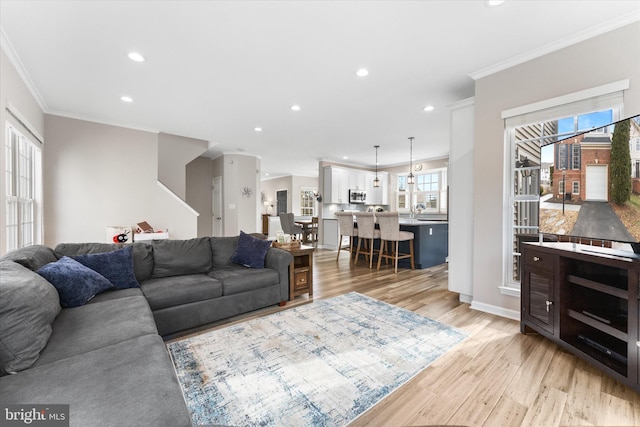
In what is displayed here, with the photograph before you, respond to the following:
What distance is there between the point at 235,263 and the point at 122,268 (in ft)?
3.68

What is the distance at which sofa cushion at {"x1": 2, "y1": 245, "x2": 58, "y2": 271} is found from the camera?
1.82 metres

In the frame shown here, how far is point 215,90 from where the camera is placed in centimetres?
335

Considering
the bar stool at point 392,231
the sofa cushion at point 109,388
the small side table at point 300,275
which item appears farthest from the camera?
the bar stool at point 392,231

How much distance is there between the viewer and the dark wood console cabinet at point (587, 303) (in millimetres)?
1585

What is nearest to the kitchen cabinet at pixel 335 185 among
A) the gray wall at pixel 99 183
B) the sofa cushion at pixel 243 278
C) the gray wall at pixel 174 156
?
the gray wall at pixel 174 156

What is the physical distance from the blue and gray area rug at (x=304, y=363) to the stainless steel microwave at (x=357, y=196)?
5447mm

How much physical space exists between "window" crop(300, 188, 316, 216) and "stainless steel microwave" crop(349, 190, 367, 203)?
3752 millimetres

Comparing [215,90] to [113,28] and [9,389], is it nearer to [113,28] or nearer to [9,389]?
[113,28]

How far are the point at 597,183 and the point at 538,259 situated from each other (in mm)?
719

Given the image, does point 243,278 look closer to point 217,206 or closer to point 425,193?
point 217,206

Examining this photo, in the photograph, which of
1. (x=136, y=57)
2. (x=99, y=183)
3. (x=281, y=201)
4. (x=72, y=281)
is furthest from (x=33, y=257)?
(x=281, y=201)

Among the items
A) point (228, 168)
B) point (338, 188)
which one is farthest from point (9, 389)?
point (338, 188)

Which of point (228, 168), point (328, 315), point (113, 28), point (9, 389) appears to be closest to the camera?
point (9, 389)

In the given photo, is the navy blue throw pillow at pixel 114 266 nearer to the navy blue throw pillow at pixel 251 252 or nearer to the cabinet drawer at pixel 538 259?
the navy blue throw pillow at pixel 251 252
